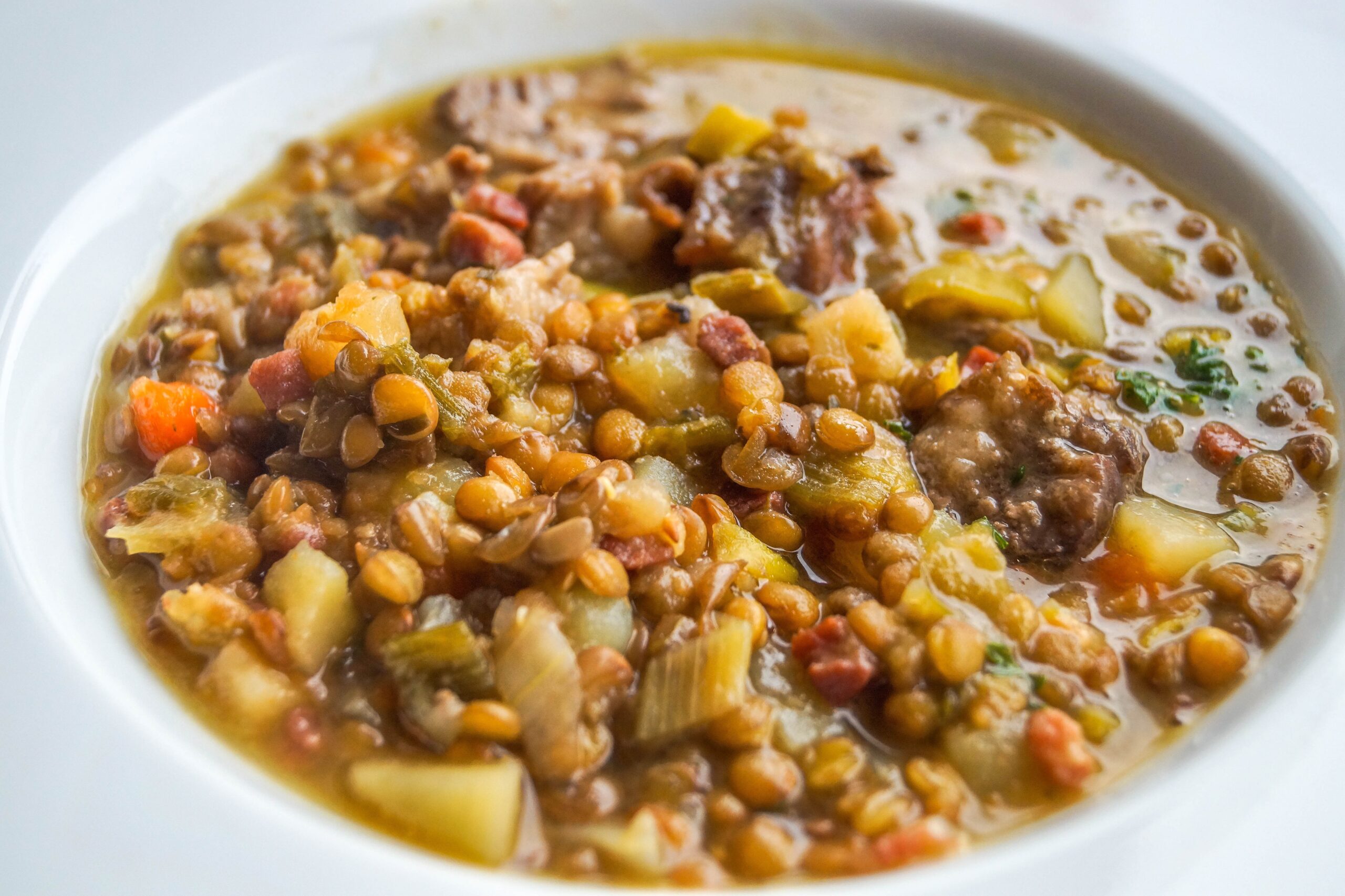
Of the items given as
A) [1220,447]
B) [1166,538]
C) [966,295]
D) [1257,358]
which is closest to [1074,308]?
[966,295]

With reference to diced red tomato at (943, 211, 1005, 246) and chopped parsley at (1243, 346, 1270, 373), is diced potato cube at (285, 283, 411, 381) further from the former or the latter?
chopped parsley at (1243, 346, 1270, 373)

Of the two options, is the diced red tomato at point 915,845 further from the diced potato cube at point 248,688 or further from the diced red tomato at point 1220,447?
the diced red tomato at point 1220,447

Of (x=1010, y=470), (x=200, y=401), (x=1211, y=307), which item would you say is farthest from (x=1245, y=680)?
(x=200, y=401)

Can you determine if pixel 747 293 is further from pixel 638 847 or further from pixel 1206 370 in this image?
pixel 638 847

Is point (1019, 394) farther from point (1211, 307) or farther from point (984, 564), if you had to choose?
point (1211, 307)

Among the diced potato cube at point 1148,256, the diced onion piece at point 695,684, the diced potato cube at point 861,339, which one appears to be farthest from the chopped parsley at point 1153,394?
the diced onion piece at point 695,684

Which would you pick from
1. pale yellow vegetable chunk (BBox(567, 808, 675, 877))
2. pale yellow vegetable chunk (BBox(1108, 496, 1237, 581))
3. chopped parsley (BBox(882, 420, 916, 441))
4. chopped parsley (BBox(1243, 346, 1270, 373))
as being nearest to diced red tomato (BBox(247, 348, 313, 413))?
pale yellow vegetable chunk (BBox(567, 808, 675, 877))
